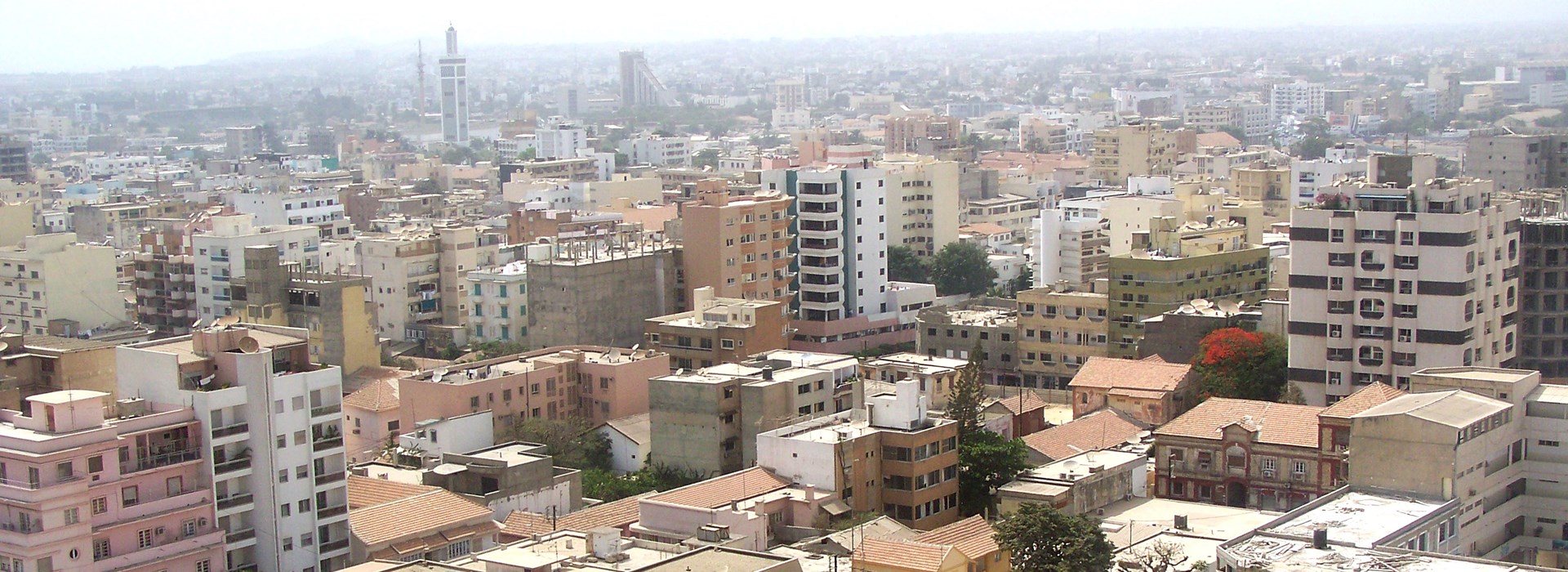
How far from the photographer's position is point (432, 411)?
84.9 feet

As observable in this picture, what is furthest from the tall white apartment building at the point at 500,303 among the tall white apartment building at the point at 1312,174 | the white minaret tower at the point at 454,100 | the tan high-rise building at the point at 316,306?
the white minaret tower at the point at 454,100

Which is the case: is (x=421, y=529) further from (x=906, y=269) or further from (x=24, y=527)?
(x=906, y=269)

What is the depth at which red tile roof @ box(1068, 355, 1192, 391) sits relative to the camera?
27.6 metres

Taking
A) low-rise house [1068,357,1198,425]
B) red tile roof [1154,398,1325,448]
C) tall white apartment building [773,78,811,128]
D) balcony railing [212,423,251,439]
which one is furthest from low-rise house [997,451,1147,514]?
tall white apartment building [773,78,811,128]

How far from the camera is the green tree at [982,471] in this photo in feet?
74.6

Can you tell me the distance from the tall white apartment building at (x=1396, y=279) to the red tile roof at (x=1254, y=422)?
2.10 m

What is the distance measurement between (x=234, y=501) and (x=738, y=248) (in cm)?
1599

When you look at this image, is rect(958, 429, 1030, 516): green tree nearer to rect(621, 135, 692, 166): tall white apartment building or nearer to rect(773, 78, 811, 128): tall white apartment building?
rect(621, 135, 692, 166): tall white apartment building

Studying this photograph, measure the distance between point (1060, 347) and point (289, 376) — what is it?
16.0m

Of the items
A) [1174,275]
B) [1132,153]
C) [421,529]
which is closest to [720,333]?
[1174,275]

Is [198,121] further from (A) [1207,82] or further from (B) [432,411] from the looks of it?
(B) [432,411]

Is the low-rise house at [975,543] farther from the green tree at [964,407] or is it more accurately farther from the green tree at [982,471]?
the green tree at [964,407]

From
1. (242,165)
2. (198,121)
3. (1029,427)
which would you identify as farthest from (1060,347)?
(198,121)

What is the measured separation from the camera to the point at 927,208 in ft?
147
